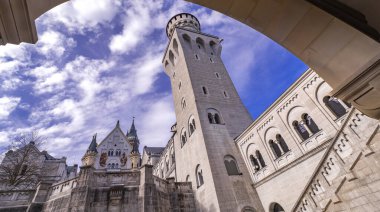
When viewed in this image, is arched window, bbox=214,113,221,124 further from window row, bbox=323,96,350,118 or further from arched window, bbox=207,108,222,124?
window row, bbox=323,96,350,118

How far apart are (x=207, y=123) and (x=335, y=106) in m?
11.0

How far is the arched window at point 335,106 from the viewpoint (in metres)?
11.6

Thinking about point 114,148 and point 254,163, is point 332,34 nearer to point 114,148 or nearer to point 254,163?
point 254,163

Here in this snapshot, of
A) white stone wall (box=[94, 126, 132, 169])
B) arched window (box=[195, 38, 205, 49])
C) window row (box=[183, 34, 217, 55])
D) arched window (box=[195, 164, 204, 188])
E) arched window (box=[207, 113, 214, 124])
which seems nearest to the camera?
arched window (box=[195, 164, 204, 188])

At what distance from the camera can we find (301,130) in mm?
14195

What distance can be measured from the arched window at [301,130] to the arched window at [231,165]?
257 inches

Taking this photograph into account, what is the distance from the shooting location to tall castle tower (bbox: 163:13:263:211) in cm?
1612

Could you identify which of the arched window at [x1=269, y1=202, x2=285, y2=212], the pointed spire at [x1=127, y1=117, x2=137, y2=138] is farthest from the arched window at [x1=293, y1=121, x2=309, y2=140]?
the pointed spire at [x1=127, y1=117, x2=137, y2=138]

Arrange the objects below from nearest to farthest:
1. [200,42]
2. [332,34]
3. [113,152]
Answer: [332,34] → [200,42] → [113,152]

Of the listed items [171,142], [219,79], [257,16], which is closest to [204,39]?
[219,79]

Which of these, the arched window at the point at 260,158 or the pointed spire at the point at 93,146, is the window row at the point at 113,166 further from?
the arched window at the point at 260,158

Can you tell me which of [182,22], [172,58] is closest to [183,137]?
[172,58]

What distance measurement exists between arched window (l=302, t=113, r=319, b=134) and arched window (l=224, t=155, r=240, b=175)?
24.2 feet

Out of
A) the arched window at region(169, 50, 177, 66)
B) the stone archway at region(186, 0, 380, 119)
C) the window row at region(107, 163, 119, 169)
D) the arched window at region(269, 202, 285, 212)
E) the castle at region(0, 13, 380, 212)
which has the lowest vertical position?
the arched window at region(269, 202, 285, 212)
